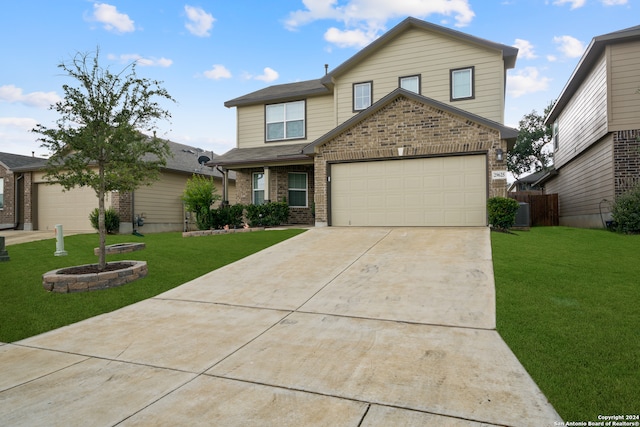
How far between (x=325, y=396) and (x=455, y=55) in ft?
48.3

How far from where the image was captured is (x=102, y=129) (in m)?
7.41

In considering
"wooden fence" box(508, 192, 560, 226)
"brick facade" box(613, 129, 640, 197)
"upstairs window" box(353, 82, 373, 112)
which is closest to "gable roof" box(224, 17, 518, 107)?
"upstairs window" box(353, 82, 373, 112)

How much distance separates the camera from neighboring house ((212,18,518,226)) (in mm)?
12109

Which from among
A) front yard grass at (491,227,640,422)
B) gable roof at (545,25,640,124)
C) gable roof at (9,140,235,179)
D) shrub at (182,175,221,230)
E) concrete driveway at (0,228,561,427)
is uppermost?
gable roof at (545,25,640,124)

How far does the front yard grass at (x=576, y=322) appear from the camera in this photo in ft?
9.59

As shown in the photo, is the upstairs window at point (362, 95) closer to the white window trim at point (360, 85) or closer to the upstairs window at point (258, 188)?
the white window trim at point (360, 85)

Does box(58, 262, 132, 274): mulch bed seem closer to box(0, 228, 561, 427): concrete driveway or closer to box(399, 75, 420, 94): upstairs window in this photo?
box(0, 228, 561, 427): concrete driveway

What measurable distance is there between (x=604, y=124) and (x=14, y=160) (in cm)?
2952

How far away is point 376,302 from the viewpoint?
5641 millimetres

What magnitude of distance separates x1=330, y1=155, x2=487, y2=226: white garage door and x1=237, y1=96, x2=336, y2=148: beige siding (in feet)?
12.0

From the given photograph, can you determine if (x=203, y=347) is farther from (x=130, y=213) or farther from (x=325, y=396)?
(x=130, y=213)

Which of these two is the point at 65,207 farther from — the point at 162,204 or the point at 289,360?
the point at 289,360

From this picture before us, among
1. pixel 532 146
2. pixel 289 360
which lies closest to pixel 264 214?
pixel 289 360

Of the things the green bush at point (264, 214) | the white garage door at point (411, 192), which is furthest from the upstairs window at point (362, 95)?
the green bush at point (264, 214)
